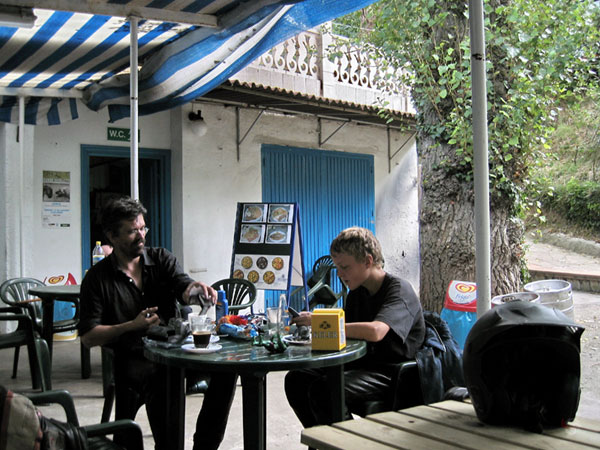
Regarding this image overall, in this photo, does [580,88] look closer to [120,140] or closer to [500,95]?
[500,95]

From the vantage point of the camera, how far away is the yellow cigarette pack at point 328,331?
2.84 meters

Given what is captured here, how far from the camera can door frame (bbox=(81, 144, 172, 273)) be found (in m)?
7.83

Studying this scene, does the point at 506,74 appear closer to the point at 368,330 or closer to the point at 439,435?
the point at 368,330

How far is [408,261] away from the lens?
11625 millimetres

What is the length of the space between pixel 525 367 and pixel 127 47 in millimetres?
4992

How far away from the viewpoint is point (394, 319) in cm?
314

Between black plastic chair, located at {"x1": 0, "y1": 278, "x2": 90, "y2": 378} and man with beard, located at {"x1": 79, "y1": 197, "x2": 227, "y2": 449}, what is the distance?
1891mm

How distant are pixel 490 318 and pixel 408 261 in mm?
9628

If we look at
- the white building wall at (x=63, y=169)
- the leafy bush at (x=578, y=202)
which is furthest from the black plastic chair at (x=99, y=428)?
the leafy bush at (x=578, y=202)

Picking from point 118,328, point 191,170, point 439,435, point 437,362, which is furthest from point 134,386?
point 191,170

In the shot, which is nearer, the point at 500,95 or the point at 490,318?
the point at 490,318

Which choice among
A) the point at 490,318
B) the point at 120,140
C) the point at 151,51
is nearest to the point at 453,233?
the point at 151,51

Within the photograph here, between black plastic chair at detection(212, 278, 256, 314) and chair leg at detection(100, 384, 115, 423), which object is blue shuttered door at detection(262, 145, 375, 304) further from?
chair leg at detection(100, 384, 115, 423)

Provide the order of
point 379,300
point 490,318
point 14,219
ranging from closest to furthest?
point 490,318, point 379,300, point 14,219
